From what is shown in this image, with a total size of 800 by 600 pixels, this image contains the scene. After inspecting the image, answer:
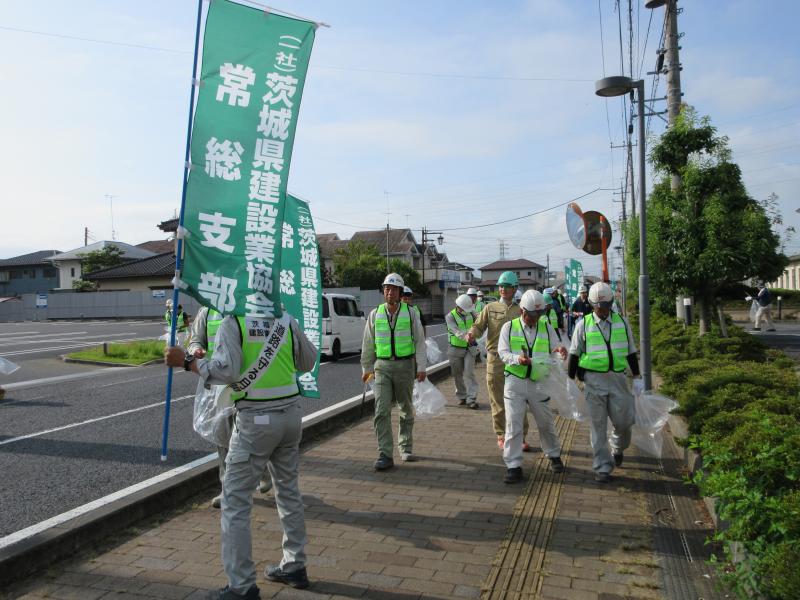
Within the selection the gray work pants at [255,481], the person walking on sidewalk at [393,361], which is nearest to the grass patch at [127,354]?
the person walking on sidewalk at [393,361]

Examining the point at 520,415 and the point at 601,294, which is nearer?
the point at 520,415

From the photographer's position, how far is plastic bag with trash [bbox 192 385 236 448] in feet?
14.5

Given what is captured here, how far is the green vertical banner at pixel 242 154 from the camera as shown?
426 cm

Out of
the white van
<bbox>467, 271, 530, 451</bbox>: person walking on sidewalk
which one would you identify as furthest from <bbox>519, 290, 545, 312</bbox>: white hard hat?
the white van

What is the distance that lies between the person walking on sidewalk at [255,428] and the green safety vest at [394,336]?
8.53 feet

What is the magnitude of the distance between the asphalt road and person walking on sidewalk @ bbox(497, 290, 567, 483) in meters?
3.38

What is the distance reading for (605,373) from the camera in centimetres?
619

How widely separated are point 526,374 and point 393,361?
135 cm

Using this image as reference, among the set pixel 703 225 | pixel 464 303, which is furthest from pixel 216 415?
pixel 703 225

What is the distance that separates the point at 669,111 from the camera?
13.4 m

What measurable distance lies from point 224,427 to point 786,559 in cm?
367

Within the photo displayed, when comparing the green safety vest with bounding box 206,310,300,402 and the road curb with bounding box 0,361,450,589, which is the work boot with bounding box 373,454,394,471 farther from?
the green safety vest with bounding box 206,310,300,402

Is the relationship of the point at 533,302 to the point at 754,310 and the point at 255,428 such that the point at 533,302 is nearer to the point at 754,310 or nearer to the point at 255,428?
the point at 255,428

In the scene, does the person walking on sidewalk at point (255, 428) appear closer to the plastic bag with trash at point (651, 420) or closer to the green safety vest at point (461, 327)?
the plastic bag with trash at point (651, 420)
